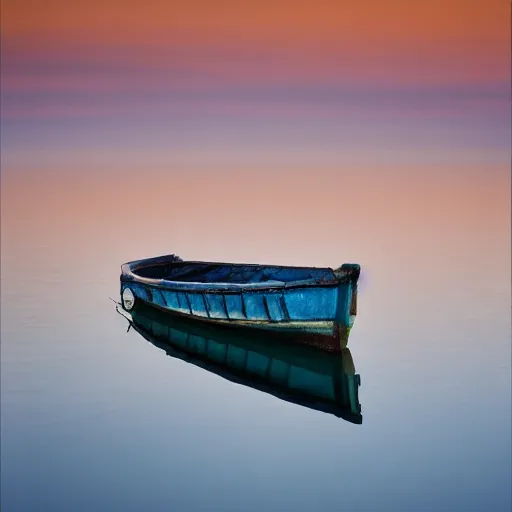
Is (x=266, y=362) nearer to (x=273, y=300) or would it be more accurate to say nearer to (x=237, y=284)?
(x=273, y=300)

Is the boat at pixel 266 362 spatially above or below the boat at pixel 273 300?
below

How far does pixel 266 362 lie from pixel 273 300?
2.47 feet

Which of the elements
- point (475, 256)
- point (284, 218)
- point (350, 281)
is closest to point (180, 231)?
point (284, 218)

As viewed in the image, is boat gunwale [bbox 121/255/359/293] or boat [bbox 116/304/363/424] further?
boat gunwale [bbox 121/255/359/293]

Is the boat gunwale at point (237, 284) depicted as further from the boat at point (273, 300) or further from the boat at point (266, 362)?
the boat at point (266, 362)

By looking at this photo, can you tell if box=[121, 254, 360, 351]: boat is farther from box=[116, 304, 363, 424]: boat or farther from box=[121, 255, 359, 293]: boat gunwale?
box=[116, 304, 363, 424]: boat

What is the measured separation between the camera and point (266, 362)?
10242mm

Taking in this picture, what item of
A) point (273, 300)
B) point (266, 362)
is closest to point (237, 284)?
point (273, 300)

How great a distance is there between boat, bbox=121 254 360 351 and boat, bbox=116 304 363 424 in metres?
0.15

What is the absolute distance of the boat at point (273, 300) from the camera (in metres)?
10.4

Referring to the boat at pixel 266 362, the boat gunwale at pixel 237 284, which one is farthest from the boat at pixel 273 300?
the boat at pixel 266 362

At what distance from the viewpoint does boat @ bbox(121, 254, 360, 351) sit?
10367 mm

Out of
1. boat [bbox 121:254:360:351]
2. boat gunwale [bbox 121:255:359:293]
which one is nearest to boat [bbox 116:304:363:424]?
boat [bbox 121:254:360:351]

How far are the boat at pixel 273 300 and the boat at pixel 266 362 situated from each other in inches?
5.8
